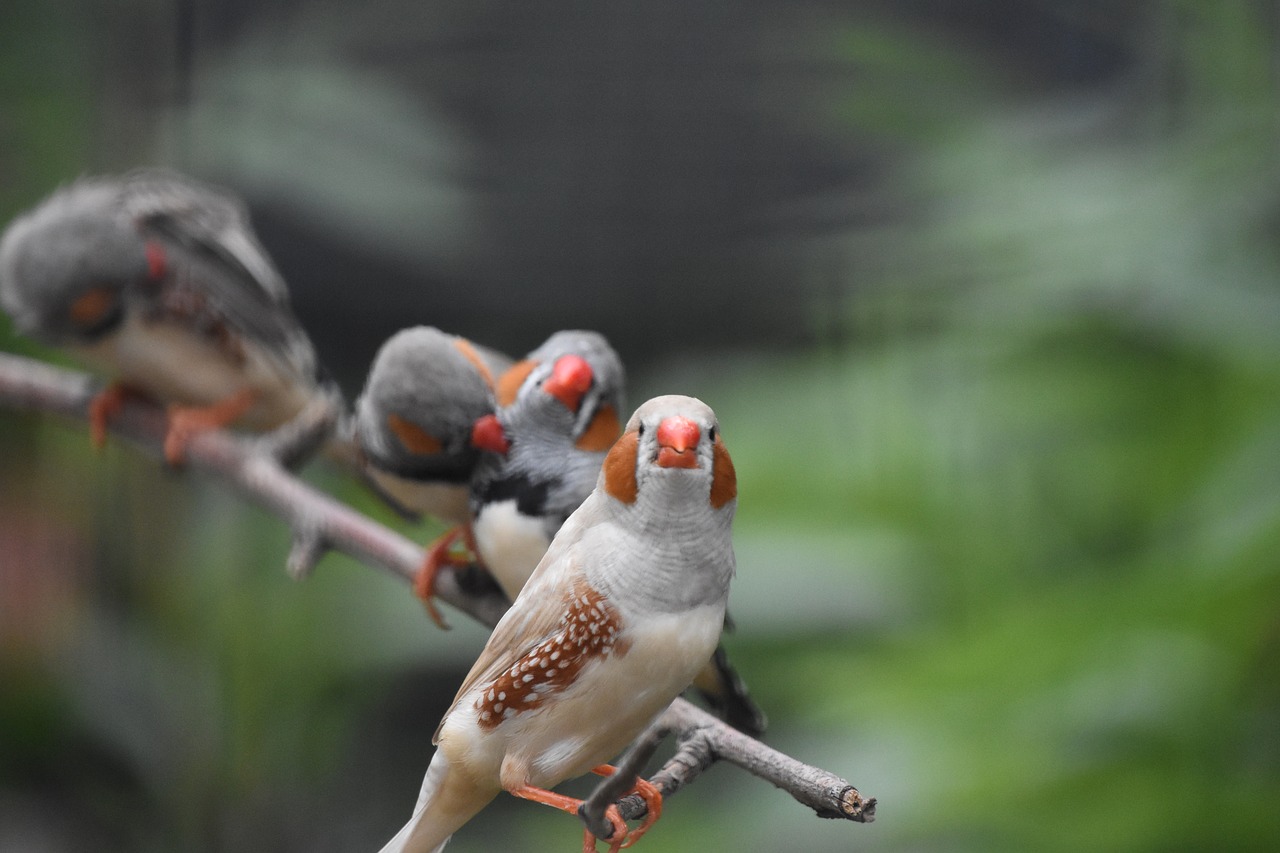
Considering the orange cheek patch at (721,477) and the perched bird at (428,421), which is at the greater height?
the perched bird at (428,421)

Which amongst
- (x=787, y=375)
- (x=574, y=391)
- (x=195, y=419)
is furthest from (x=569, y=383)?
(x=787, y=375)

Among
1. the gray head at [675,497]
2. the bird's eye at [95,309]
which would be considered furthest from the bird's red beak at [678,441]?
the bird's eye at [95,309]

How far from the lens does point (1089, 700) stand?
1.07 m

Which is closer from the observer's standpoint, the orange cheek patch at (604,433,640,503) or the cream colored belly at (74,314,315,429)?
the orange cheek patch at (604,433,640,503)

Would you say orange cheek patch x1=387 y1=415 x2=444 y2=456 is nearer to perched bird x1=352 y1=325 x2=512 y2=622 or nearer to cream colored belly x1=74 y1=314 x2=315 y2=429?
perched bird x1=352 y1=325 x2=512 y2=622

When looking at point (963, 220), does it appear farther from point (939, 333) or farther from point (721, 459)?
point (721, 459)

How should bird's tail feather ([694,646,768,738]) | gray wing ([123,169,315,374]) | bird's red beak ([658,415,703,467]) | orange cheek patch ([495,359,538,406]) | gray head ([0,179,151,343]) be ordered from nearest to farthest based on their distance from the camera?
bird's red beak ([658,415,703,467]), bird's tail feather ([694,646,768,738]), orange cheek patch ([495,359,538,406]), gray head ([0,179,151,343]), gray wing ([123,169,315,374])

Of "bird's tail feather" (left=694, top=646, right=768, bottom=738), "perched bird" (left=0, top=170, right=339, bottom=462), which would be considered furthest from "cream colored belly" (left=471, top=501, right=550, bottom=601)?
"perched bird" (left=0, top=170, right=339, bottom=462)

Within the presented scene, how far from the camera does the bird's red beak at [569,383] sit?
579mm

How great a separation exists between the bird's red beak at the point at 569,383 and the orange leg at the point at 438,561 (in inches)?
3.9

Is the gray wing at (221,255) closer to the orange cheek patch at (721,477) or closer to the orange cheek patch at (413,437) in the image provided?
the orange cheek patch at (413,437)

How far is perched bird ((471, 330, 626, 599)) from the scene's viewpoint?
58cm

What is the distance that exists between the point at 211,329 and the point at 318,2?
2.62 feet

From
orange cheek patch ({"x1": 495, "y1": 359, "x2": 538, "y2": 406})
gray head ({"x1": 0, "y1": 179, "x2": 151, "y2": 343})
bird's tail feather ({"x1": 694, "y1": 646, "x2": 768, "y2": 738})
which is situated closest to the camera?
bird's tail feather ({"x1": 694, "y1": 646, "x2": 768, "y2": 738})
